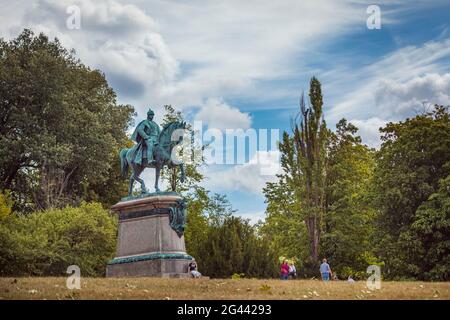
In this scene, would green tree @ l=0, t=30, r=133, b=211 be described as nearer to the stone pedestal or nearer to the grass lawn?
the stone pedestal

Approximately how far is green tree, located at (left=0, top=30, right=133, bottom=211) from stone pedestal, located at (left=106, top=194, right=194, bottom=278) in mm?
18054

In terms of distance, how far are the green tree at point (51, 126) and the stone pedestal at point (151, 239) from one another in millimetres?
18054

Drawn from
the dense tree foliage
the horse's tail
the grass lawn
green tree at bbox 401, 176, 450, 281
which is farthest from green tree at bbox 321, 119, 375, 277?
the grass lawn

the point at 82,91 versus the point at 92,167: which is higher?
A: the point at 82,91

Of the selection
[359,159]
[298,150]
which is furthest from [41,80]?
[359,159]

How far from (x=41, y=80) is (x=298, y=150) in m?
16.7

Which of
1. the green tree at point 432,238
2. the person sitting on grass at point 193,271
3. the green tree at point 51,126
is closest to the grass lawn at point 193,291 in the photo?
the person sitting on grass at point 193,271

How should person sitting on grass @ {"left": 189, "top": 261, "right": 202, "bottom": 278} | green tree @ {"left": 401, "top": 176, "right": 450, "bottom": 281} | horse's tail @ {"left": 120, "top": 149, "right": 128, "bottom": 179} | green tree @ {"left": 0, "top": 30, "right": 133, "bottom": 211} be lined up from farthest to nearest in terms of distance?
green tree @ {"left": 0, "top": 30, "right": 133, "bottom": 211} < green tree @ {"left": 401, "top": 176, "right": 450, "bottom": 281} < horse's tail @ {"left": 120, "top": 149, "right": 128, "bottom": 179} < person sitting on grass @ {"left": 189, "top": 261, "right": 202, "bottom": 278}

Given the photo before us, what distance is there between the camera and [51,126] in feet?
151

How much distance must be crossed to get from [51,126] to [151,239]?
2173cm

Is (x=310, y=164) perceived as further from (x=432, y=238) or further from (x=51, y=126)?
(x=51, y=126)

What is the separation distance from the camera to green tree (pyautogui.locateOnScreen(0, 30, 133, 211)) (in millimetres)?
44562

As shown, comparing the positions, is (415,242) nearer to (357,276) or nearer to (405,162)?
(405,162)

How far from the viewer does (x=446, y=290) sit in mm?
18000
